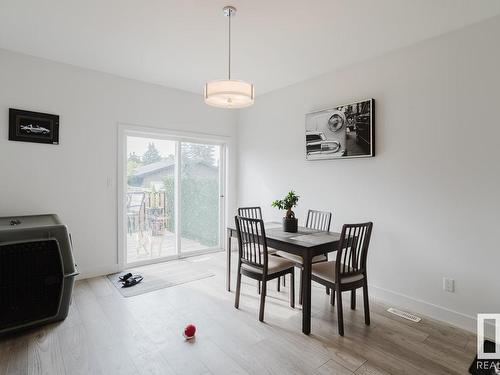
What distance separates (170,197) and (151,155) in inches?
27.1

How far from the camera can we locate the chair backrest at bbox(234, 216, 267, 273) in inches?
98.1

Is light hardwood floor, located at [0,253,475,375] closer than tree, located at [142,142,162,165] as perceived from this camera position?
Yes

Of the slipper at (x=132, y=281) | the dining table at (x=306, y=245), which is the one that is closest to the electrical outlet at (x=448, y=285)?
the dining table at (x=306, y=245)

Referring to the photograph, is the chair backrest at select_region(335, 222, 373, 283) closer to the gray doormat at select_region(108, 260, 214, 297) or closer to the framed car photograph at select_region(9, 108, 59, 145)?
the gray doormat at select_region(108, 260, 214, 297)

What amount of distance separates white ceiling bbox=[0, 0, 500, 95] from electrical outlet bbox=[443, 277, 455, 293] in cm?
225

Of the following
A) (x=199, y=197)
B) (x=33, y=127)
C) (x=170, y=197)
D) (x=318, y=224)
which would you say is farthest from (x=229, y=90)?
(x=199, y=197)

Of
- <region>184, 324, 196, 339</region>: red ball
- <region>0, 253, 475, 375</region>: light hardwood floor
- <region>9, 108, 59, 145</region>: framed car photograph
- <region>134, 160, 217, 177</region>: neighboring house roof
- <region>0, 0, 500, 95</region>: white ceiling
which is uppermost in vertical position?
<region>0, 0, 500, 95</region>: white ceiling

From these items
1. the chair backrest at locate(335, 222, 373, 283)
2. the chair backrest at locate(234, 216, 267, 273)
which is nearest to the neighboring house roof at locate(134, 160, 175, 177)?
the chair backrest at locate(234, 216, 267, 273)

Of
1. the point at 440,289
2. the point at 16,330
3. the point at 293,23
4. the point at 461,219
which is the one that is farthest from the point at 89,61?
the point at 440,289

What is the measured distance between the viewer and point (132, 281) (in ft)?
10.8

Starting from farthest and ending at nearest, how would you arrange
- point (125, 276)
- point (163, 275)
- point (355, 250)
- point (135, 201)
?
point (135, 201), point (163, 275), point (125, 276), point (355, 250)

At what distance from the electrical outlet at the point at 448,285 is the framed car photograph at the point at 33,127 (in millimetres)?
4321

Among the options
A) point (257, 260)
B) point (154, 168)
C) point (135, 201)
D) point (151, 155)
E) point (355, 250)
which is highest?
point (151, 155)

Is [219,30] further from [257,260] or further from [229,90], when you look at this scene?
[257,260]
